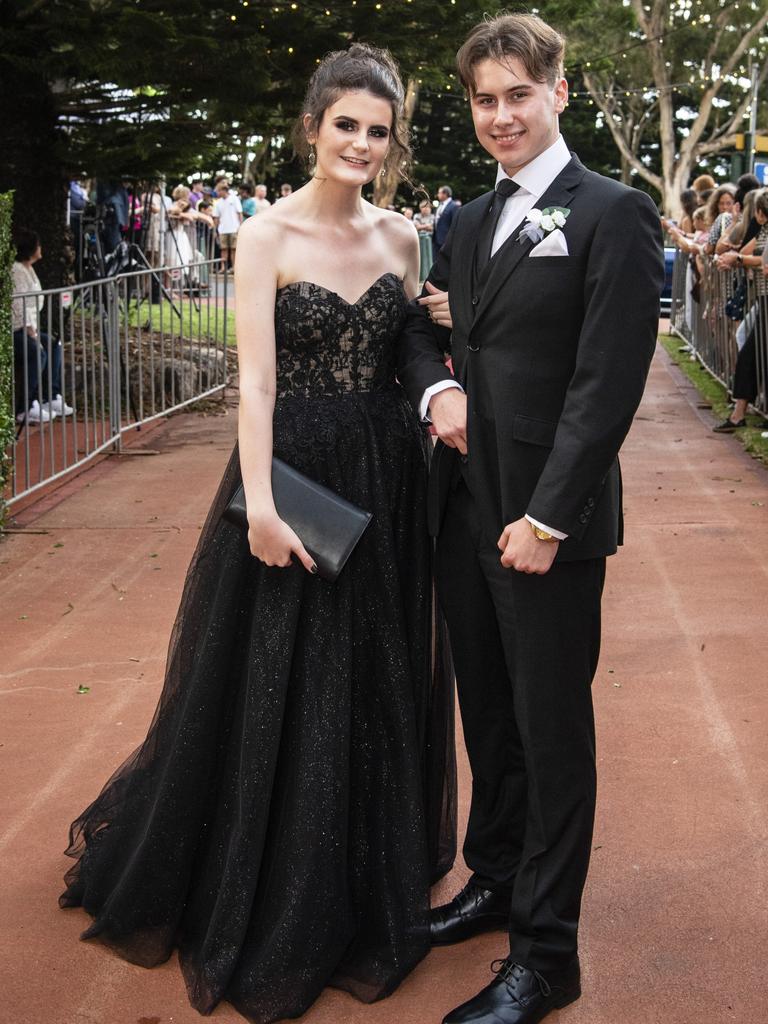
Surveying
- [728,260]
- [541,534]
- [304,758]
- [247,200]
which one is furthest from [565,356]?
[247,200]

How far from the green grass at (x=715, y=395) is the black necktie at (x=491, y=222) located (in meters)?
6.89

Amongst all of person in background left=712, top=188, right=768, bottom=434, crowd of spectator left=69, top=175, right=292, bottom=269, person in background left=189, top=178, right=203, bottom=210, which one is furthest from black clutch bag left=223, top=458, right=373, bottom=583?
person in background left=189, top=178, right=203, bottom=210

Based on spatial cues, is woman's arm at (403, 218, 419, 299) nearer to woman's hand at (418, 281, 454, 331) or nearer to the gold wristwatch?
woman's hand at (418, 281, 454, 331)

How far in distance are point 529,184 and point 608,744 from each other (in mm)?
2381

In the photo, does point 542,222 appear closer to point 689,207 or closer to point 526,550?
point 526,550

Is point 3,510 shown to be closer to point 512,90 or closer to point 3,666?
point 3,666

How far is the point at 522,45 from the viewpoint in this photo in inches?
107

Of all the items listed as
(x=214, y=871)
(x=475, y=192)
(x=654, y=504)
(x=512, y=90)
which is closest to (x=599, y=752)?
(x=214, y=871)

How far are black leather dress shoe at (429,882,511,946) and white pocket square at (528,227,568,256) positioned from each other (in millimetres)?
1673

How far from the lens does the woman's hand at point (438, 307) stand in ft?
10.4

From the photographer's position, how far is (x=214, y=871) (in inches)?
128

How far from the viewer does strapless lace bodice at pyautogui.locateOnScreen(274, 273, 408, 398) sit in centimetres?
314

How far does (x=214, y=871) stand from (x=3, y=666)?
8.11ft

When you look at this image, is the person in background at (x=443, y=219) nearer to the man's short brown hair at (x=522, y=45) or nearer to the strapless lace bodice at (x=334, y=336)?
the strapless lace bodice at (x=334, y=336)
